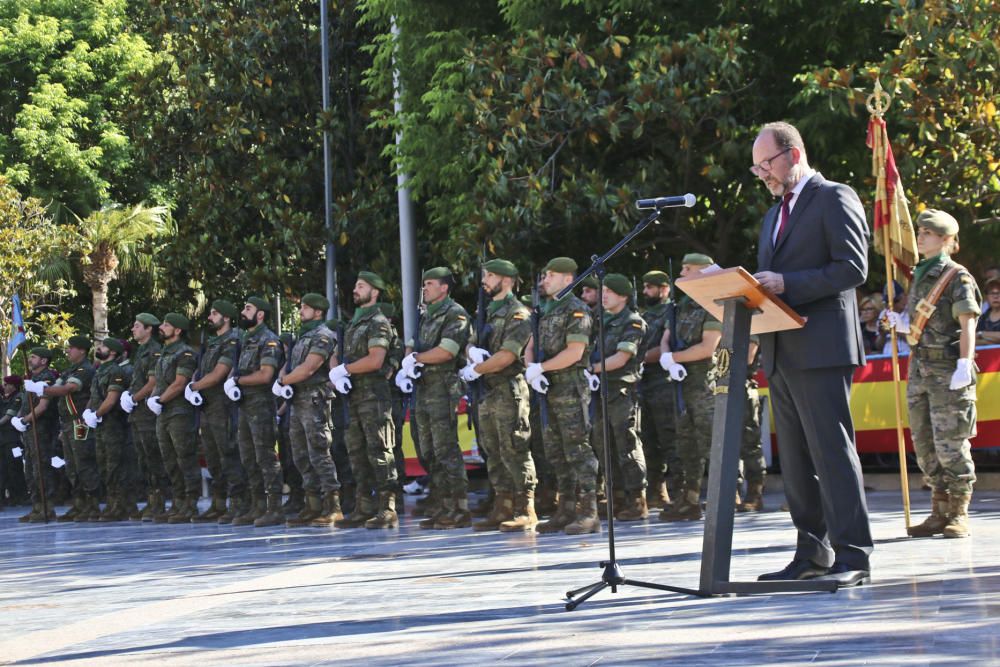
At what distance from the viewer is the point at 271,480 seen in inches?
543

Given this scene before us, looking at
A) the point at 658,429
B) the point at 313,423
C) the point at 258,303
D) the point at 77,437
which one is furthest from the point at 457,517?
the point at 77,437

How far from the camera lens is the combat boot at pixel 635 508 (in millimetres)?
11672

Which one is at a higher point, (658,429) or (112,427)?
(112,427)

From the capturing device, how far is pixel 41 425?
18609 millimetres

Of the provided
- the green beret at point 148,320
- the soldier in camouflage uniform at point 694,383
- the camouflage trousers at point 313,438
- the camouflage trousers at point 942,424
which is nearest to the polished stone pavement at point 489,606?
the camouflage trousers at point 942,424

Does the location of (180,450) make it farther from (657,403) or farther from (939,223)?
(939,223)

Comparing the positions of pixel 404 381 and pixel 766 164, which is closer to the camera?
pixel 766 164

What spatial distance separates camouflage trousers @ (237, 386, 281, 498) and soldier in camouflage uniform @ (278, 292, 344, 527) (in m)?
0.49

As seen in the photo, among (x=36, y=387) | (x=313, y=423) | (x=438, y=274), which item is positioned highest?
(x=438, y=274)

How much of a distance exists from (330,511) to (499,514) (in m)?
1.97

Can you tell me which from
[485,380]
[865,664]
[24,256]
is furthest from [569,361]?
[24,256]

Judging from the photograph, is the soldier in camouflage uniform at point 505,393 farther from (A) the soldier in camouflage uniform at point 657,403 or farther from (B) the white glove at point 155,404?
(B) the white glove at point 155,404

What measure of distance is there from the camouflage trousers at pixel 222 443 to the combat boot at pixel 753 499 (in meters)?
5.19

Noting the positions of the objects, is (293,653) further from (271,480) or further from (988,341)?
(988,341)
